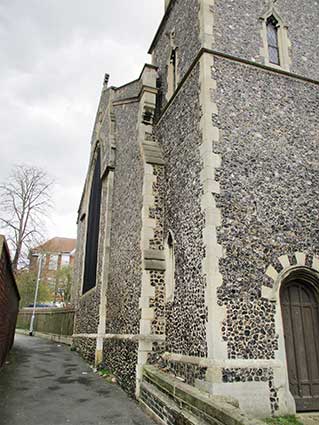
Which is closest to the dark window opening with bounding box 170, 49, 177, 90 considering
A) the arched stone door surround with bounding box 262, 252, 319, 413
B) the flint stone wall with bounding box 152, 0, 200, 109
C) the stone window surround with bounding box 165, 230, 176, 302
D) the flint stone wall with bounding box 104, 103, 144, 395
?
the flint stone wall with bounding box 152, 0, 200, 109

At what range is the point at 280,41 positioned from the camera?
10.5 meters

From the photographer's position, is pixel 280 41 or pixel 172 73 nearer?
pixel 280 41

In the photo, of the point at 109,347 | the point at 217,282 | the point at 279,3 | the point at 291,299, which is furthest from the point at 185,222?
the point at 279,3

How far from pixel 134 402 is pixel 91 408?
1205mm

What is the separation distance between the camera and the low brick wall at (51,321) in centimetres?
2281

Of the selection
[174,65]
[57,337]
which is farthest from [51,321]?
[174,65]

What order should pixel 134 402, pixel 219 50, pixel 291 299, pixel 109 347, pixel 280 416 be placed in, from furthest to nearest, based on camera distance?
pixel 109 347, pixel 219 50, pixel 134 402, pixel 291 299, pixel 280 416

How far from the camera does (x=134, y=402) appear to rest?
8.58 m

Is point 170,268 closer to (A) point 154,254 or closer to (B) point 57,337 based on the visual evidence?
(A) point 154,254

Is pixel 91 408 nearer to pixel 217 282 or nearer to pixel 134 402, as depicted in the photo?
pixel 134 402

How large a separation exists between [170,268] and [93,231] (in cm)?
927

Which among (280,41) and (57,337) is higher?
(280,41)

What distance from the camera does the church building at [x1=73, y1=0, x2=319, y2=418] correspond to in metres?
6.98

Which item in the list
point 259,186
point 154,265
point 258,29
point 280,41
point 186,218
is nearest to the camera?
point 259,186
